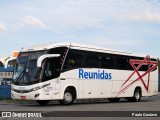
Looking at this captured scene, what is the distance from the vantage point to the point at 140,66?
1133 inches

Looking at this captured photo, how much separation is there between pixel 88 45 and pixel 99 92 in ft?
9.99

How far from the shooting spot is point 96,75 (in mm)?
24234

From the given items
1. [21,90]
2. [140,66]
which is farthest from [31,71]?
[140,66]

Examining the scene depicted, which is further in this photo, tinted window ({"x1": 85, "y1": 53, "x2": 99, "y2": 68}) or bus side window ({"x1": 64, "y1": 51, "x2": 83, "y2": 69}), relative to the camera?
tinted window ({"x1": 85, "y1": 53, "x2": 99, "y2": 68})

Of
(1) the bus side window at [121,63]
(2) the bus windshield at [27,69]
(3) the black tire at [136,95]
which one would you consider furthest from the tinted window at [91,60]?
Result: (3) the black tire at [136,95]

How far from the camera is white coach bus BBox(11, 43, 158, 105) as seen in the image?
2077 cm

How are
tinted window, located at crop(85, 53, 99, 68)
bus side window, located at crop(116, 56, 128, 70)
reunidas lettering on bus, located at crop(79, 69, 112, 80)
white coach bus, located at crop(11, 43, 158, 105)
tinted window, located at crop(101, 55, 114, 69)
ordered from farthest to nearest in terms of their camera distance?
bus side window, located at crop(116, 56, 128, 70), tinted window, located at crop(101, 55, 114, 69), tinted window, located at crop(85, 53, 99, 68), reunidas lettering on bus, located at crop(79, 69, 112, 80), white coach bus, located at crop(11, 43, 158, 105)

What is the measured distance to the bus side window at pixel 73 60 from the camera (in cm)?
2191

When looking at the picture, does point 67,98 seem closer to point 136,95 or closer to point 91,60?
point 91,60

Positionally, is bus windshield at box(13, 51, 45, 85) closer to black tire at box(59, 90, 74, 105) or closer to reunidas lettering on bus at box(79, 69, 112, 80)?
black tire at box(59, 90, 74, 105)

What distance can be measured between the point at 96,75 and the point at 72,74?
2.43m

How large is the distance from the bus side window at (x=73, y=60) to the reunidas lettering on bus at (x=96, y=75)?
52 cm

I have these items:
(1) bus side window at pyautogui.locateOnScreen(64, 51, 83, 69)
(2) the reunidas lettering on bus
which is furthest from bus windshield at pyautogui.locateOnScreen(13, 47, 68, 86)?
(2) the reunidas lettering on bus

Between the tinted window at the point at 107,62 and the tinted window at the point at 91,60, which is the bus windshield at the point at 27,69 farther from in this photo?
the tinted window at the point at 107,62
